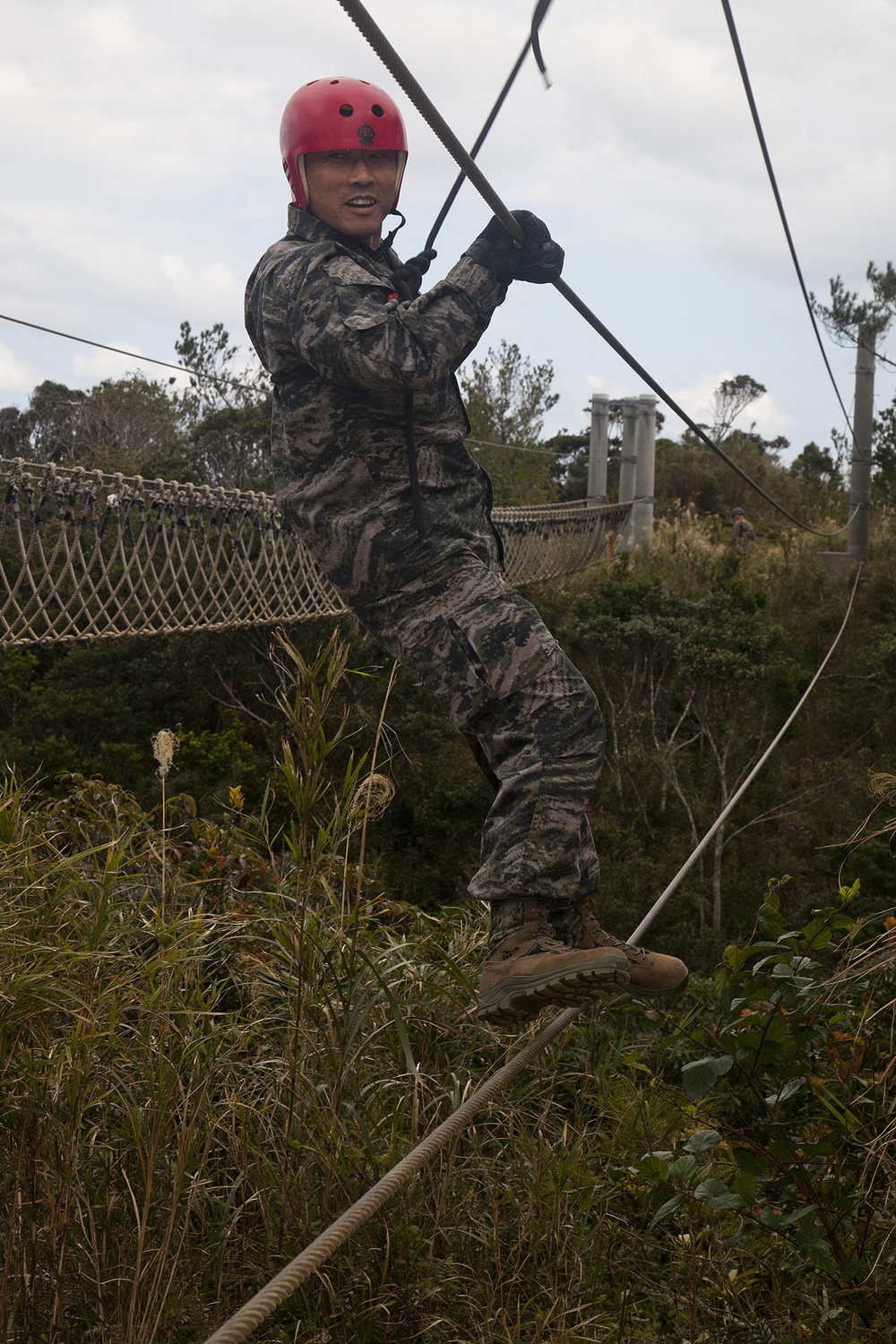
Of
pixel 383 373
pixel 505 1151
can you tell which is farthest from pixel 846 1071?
pixel 383 373

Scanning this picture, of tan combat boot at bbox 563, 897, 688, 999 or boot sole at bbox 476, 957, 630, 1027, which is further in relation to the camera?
tan combat boot at bbox 563, 897, 688, 999

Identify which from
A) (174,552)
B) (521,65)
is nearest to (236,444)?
(174,552)

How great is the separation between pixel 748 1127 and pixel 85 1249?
42.4 inches

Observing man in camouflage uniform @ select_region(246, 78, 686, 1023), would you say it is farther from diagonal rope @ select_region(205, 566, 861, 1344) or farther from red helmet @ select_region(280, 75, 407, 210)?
diagonal rope @ select_region(205, 566, 861, 1344)

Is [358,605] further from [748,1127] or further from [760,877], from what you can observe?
[760,877]

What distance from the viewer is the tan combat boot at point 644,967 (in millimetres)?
1808

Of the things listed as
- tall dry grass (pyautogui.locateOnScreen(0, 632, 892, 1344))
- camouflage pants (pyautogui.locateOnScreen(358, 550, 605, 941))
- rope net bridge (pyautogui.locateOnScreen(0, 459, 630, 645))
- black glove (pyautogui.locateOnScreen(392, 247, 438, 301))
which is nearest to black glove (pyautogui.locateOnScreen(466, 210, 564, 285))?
black glove (pyautogui.locateOnScreen(392, 247, 438, 301))

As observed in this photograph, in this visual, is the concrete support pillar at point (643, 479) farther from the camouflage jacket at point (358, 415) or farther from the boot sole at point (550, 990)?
the boot sole at point (550, 990)

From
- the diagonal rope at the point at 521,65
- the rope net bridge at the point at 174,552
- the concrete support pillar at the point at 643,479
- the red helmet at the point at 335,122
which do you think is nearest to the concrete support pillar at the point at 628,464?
the concrete support pillar at the point at 643,479

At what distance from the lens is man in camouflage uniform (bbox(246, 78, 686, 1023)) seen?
1768 mm

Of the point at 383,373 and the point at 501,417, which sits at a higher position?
the point at 501,417

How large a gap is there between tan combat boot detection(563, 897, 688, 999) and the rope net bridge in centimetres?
400

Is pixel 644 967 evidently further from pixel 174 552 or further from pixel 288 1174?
pixel 174 552

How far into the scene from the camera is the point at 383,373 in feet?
5.67
